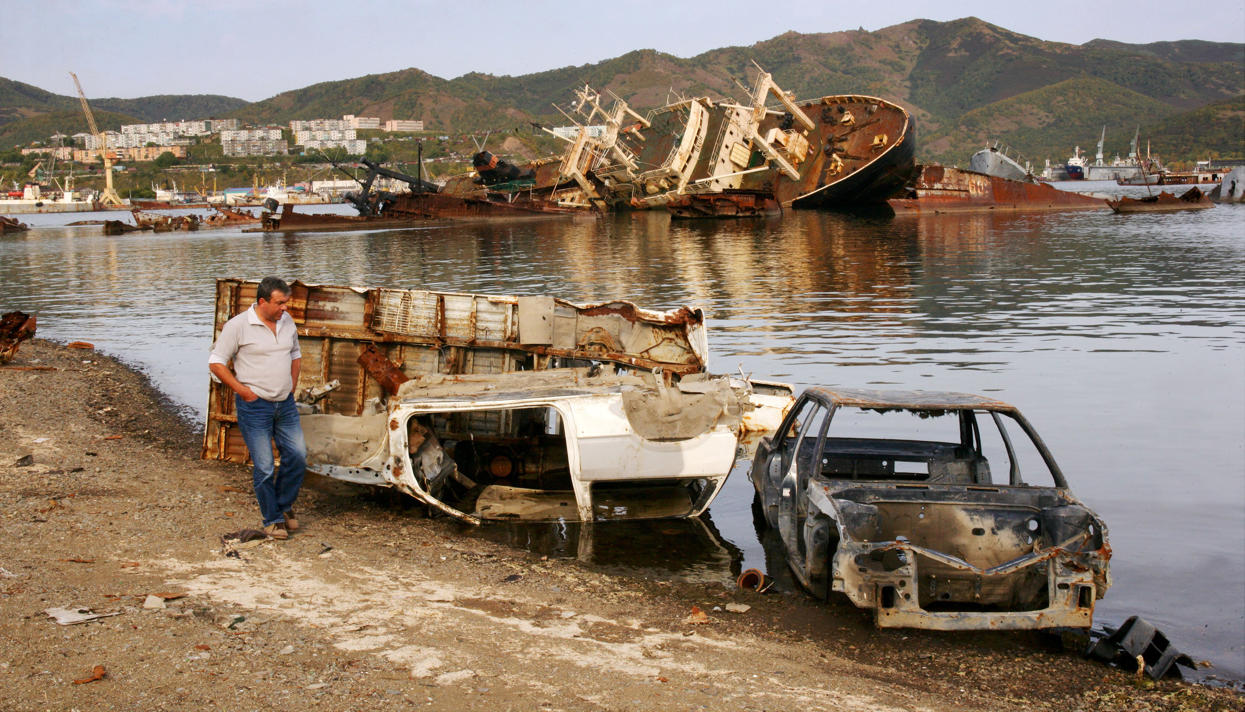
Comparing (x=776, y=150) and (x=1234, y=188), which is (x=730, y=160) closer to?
(x=776, y=150)

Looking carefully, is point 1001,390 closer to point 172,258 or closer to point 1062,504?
point 1062,504

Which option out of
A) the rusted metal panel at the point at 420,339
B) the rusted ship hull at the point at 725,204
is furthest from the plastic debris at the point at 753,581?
the rusted ship hull at the point at 725,204

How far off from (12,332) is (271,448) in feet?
37.9

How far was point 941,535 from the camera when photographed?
6859mm

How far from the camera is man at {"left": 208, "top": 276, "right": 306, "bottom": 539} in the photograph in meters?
7.20

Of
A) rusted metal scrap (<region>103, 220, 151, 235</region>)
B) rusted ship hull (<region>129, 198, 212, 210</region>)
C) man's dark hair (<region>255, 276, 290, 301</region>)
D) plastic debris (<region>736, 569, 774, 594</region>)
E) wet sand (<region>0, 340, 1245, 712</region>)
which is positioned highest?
rusted ship hull (<region>129, 198, 212, 210</region>)

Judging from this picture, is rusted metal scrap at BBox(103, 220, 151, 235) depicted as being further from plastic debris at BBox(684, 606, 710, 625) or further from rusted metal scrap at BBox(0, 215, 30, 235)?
plastic debris at BBox(684, 606, 710, 625)

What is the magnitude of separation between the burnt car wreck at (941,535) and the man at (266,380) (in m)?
3.98

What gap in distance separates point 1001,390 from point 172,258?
46.1 m

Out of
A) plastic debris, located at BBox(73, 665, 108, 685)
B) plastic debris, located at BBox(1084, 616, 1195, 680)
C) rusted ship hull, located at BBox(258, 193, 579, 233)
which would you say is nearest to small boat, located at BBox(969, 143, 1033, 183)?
rusted ship hull, located at BBox(258, 193, 579, 233)

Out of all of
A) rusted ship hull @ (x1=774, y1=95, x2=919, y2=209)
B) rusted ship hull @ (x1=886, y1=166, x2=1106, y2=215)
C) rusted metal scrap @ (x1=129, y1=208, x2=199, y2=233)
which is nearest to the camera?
rusted ship hull @ (x1=774, y1=95, x2=919, y2=209)

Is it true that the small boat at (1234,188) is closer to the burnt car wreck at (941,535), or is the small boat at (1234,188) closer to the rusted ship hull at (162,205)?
the burnt car wreck at (941,535)

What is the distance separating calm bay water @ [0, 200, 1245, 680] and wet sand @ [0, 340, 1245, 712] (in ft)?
3.79

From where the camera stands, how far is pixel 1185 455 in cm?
1134
